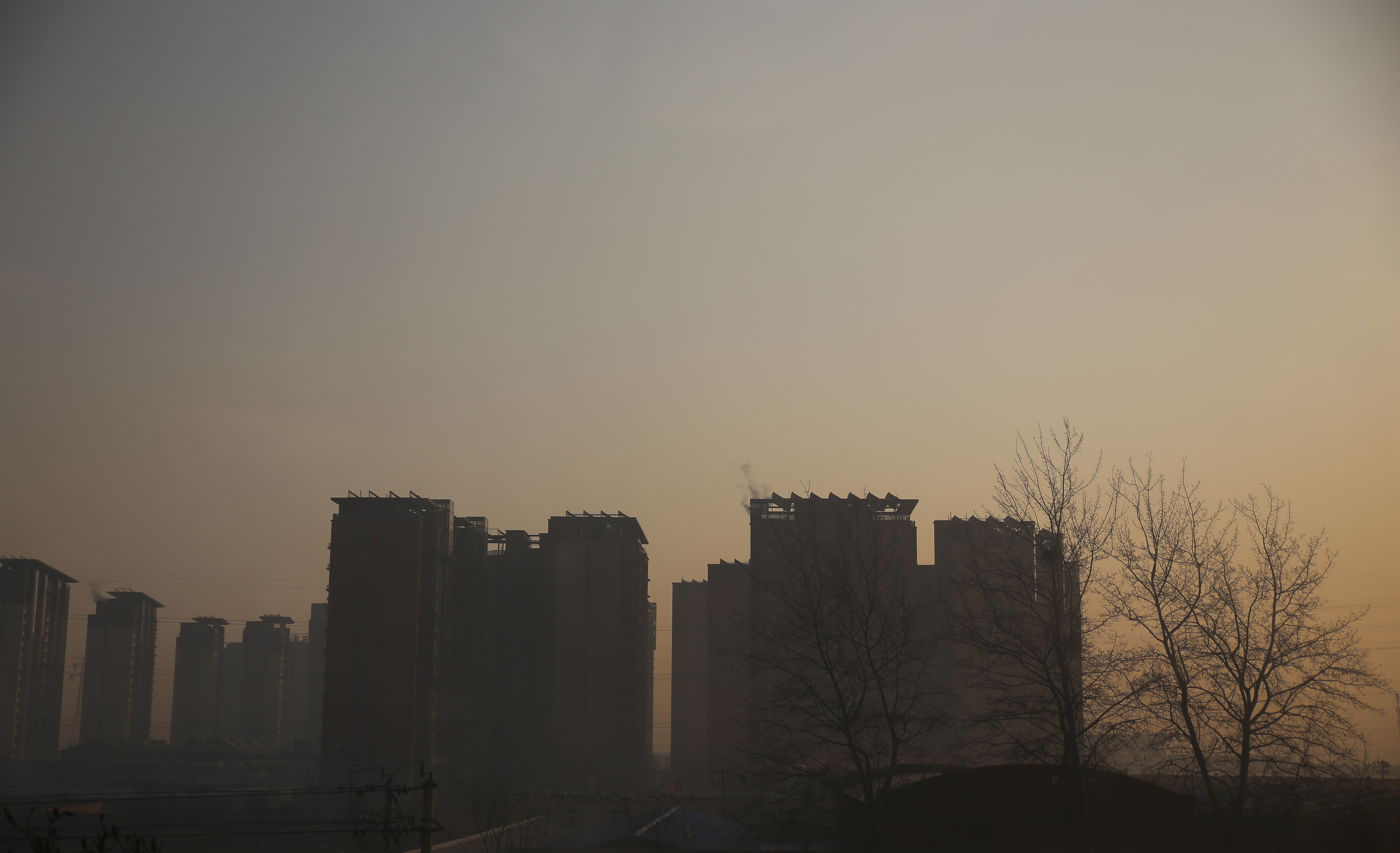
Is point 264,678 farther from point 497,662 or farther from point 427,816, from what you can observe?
point 427,816

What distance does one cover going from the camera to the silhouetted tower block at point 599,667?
6819 centimetres

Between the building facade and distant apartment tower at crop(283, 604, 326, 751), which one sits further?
distant apartment tower at crop(283, 604, 326, 751)

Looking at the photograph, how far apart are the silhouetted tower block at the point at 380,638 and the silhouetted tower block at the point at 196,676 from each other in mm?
86584

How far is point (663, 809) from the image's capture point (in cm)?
4019

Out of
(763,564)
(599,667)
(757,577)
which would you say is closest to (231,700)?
(599,667)

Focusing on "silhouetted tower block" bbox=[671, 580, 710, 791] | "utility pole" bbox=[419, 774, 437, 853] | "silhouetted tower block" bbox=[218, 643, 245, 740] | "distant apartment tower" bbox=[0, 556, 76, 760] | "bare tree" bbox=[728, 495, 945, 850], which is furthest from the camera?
"silhouetted tower block" bbox=[218, 643, 245, 740]

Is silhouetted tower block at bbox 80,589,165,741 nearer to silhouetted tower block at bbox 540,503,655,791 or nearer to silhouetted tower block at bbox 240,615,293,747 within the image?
silhouetted tower block at bbox 240,615,293,747

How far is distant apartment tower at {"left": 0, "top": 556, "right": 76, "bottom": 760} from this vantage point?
9062 centimetres

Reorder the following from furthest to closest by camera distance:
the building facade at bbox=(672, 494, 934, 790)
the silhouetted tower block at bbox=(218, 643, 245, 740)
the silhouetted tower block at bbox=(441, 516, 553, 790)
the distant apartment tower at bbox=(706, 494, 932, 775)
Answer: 1. the silhouetted tower block at bbox=(218, 643, 245, 740)
2. the silhouetted tower block at bbox=(441, 516, 553, 790)
3. the distant apartment tower at bbox=(706, 494, 932, 775)
4. the building facade at bbox=(672, 494, 934, 790)

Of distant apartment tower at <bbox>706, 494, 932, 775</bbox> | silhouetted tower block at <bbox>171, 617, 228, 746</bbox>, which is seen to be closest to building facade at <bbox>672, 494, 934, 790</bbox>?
distant apartment tower at <bbox>706, 494, 932, 775</bbox>

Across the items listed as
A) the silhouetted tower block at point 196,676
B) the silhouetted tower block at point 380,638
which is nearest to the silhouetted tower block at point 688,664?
the silhouetted tower block at point 380,638

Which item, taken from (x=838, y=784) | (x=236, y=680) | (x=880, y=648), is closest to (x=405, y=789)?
(x=838, y=784)

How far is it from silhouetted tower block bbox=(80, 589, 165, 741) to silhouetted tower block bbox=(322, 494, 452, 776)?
65229mm

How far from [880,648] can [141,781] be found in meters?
66.3
